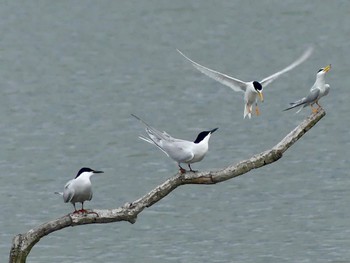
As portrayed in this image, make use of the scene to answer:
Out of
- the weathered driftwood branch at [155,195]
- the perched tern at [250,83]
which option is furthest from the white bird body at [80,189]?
the perched tern at [250,83]

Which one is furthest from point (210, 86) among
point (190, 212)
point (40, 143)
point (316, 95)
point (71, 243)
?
point (316, 95)

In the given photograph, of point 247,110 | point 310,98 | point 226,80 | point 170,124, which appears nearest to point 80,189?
point 247,110

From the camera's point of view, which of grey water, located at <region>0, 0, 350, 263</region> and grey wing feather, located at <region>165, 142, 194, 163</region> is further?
grey water, located at <region>0, 0, 350, 263</region>

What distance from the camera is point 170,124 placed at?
37.9 metres

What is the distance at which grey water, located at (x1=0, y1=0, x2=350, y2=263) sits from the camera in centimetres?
2595

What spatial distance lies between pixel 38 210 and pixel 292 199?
5.63 metres

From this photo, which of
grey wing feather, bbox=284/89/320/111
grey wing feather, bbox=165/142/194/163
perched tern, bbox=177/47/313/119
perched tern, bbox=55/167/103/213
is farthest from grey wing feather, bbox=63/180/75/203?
grey wing feather, bbox=284/89/320/111

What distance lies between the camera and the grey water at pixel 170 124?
26.0 m

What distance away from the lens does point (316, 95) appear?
17.7m

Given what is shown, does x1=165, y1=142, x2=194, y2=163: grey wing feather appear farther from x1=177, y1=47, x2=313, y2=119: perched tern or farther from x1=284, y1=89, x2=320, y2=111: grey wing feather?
x1=284, y1=89, x2=320, y2=111: grey wing feather

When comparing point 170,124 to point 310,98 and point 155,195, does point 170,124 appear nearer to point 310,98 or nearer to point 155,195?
point 310,98

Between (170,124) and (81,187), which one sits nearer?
(81,187)

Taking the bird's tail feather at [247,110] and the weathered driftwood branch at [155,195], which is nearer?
the weathered driftwood branch at [155,195]

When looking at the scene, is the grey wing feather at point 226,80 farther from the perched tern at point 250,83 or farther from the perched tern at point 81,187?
the perched tern at point 81,187
